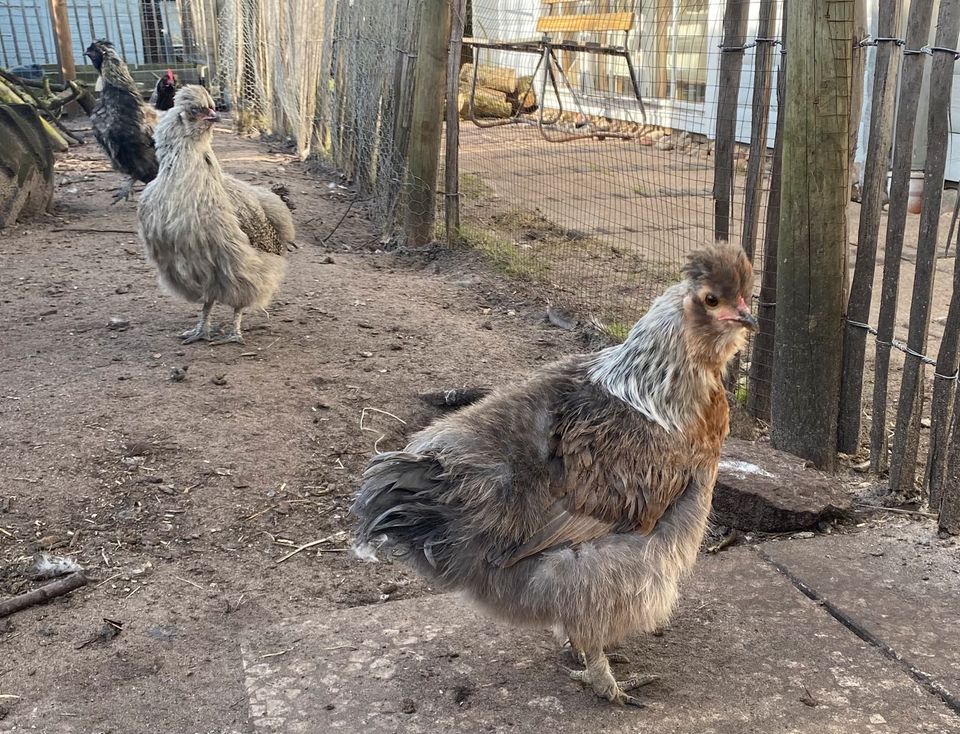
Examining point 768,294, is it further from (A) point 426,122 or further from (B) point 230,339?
(A) point 426,122

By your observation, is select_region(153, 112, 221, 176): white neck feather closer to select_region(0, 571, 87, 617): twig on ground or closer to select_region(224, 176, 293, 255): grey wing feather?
select_region(224, 176, 293, 255): grey wing feather

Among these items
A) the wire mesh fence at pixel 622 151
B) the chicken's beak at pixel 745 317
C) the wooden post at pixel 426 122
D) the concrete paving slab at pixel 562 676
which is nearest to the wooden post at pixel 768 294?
the wire mesh fence at pixel 622 151

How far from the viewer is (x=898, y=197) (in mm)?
4039

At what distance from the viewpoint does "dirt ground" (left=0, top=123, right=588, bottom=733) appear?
322cm

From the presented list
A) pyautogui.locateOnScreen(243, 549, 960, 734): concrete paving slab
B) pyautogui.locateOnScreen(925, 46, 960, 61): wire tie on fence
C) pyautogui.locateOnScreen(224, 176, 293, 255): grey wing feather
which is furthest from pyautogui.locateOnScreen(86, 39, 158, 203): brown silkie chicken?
pyautogui.locateOnScreen(925, 46, 960, 61): wire tie on fence

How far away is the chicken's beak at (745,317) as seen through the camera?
113 inches

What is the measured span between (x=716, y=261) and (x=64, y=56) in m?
15.7

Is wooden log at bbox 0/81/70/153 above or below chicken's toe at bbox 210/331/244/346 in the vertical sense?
above

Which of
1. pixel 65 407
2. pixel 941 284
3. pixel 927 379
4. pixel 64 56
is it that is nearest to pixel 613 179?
pixel 941 284

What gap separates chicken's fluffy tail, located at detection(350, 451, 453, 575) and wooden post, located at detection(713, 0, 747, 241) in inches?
114

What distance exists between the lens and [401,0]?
819 cm

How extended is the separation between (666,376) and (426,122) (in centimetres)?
543

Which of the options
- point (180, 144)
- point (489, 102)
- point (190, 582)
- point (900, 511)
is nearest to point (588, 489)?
point (190, 582)

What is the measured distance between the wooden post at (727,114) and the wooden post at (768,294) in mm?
235
